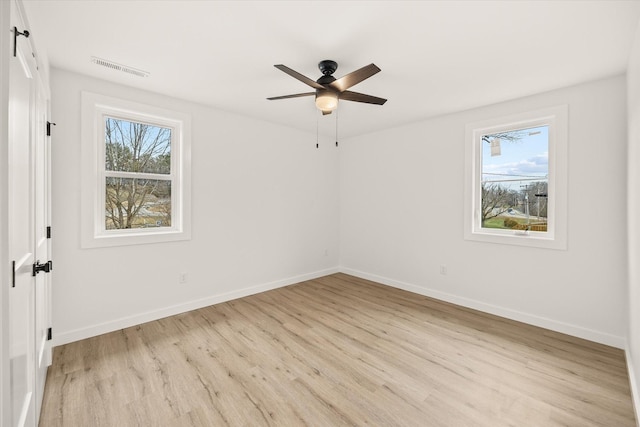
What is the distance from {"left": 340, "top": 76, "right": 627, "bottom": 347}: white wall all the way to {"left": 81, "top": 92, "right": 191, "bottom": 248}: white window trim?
9.22ft

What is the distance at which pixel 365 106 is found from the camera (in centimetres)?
358

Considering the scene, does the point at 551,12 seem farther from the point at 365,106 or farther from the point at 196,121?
the point at 196,121

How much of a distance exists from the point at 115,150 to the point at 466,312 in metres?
4.46

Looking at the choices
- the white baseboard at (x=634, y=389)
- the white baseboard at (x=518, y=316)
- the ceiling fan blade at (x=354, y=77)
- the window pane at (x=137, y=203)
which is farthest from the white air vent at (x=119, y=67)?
the white baseboard at (x=634, y=389)

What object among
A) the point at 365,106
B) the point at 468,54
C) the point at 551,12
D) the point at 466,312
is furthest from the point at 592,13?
the point at 466,312

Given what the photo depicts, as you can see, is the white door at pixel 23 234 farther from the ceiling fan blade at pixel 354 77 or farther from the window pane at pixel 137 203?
the ceiling fan blade at pixel 354 77

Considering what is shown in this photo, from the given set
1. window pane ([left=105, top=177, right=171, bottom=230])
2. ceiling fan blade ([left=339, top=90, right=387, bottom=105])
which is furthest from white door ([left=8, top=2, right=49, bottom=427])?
ceiling fan blade ([left=339, top=90, right=387, bottom=105])

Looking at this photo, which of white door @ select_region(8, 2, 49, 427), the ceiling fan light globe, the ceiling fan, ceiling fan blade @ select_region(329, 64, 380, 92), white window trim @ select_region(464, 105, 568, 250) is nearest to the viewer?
white door @ select_region(8, 2, 49, 427)

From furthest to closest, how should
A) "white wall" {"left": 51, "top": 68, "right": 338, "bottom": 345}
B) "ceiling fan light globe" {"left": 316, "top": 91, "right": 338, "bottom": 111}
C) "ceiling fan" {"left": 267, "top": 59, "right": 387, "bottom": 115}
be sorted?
"white wall" {"left": 51, "top": 68, "right": 338, "bottom": 345}, "ceiling fan light globe" {"left": 316, "top": 91, "right": 338, "bottom": 111}, "ceiling fan" {"left": 267, "top": 59, "right": 387, "bottom": 115}

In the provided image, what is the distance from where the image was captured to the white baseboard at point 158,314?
8.91 ft

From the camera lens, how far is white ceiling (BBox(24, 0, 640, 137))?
71.7 inches

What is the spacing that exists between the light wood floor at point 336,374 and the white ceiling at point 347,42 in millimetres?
2457

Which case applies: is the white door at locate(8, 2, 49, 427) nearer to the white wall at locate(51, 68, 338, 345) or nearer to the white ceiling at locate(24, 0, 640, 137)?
the white ceiling at locate(24, 0, 640, 137)

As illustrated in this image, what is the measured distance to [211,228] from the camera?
3.71 metres
